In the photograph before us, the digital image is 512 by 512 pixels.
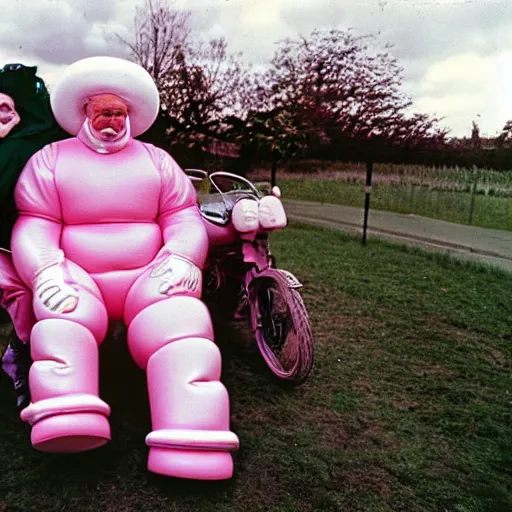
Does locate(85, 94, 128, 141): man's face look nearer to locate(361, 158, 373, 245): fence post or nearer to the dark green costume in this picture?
the dark green costume

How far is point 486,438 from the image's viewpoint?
7.63 feet

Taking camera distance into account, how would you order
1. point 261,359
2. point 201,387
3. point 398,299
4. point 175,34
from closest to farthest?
point 201,387 → point 261,359 → point 175,34 → point 398,299

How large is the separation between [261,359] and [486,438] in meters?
1.04

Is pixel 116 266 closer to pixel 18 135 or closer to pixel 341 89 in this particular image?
pixel 18 135

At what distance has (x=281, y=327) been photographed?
270 centimetres

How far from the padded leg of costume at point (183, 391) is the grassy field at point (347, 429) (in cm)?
13

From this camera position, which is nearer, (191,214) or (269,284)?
(191,214)

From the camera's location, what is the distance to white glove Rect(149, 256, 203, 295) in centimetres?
216

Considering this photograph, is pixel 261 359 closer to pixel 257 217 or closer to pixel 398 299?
pixel 257 217

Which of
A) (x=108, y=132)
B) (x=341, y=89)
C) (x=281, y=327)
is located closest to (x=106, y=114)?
(x=108, y=132)

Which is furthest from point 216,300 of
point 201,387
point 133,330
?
point 201,387

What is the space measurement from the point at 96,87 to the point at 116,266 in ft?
2.10

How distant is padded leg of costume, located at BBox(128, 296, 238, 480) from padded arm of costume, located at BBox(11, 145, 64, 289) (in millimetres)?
404

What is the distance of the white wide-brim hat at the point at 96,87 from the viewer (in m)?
2.19
